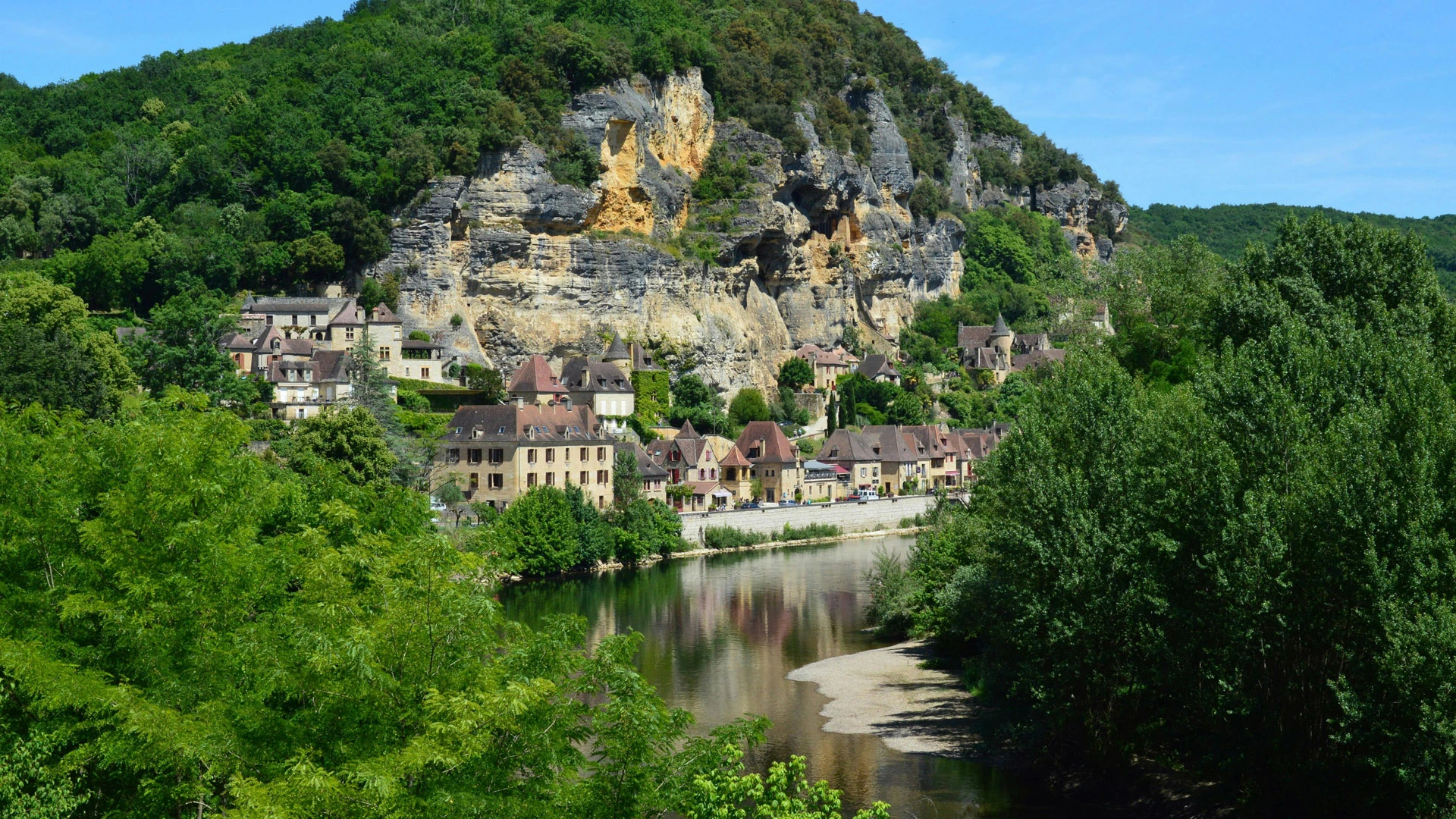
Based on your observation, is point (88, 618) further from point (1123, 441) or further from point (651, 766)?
point (1123, 441)

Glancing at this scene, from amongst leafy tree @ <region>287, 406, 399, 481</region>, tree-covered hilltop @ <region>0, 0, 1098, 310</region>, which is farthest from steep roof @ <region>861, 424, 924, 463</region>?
leafy tree @ <region>287, 406, 399, 481</region>

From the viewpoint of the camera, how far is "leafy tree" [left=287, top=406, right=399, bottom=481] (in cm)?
4778

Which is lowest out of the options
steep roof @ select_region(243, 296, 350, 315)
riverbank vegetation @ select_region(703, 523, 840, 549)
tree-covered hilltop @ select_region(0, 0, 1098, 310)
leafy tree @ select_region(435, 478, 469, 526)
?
riverbank vegetation @ select_region(703, 523, 840, 549)

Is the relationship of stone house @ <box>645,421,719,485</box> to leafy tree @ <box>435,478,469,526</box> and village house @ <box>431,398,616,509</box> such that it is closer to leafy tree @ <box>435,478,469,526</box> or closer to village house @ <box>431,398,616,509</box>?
village house @ <box>431,398,616,509</box>

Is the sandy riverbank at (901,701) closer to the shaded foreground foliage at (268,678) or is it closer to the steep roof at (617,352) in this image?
the shaded foreground foliage at (268,678)

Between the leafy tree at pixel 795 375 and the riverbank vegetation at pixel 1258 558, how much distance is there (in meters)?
64.0

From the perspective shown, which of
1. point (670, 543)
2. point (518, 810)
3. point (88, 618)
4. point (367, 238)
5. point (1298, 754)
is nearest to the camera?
point (518, 810)

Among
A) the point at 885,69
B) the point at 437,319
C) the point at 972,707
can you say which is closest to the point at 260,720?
the point at 972,707

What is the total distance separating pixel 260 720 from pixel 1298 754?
1508 cm

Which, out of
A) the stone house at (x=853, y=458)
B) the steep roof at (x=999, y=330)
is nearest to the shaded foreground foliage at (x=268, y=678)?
the stone house at (x=853, y=458)

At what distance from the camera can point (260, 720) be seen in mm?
14297

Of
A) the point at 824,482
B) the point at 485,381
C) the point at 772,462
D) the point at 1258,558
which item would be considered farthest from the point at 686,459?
the point at 1258,558

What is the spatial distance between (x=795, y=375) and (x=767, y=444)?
59.9 feet

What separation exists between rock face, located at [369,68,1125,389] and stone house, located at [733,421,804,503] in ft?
38.2
